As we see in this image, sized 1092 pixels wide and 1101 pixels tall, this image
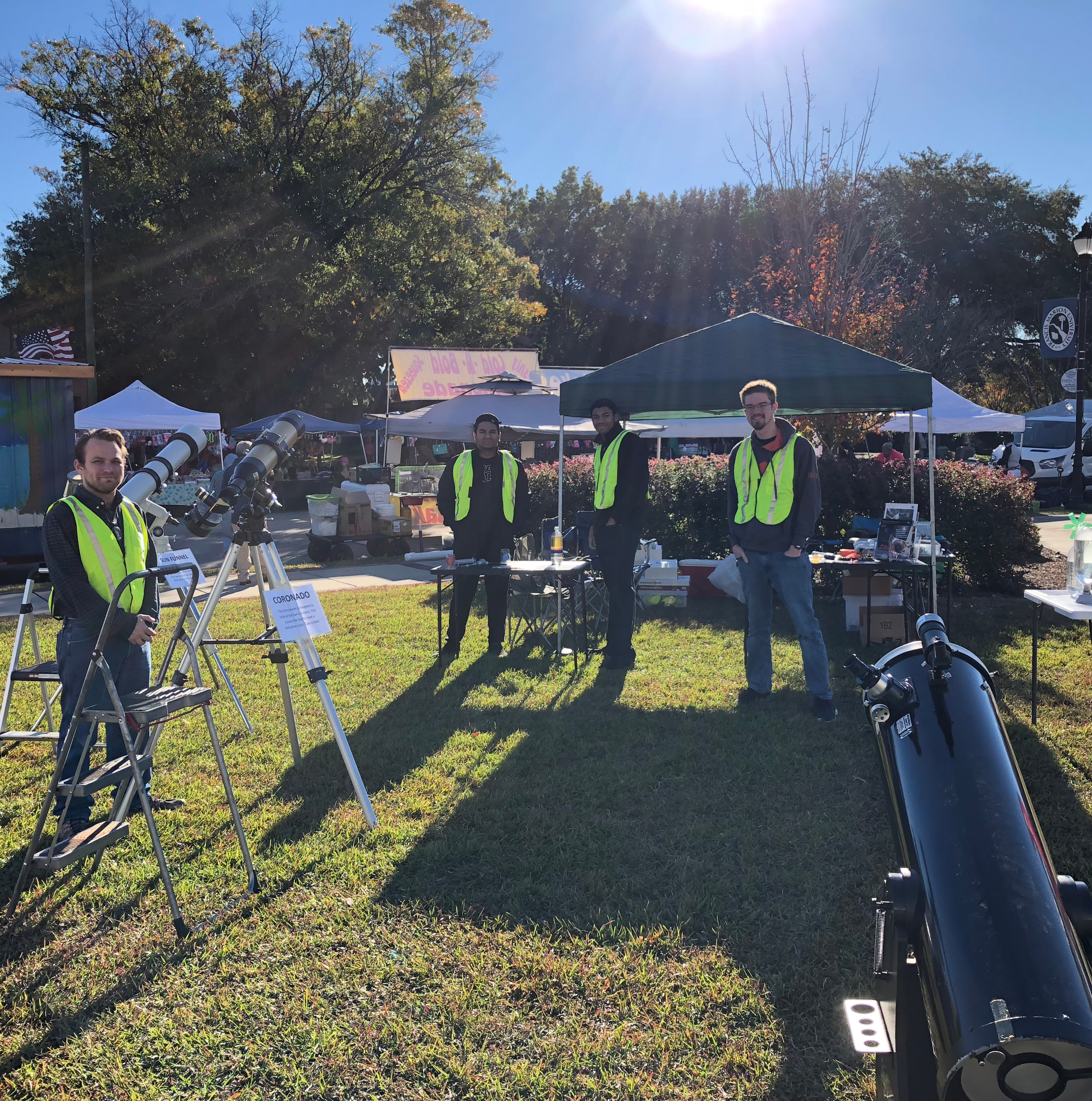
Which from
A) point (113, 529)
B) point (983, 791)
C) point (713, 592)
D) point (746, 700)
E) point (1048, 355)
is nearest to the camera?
point (983, 791)

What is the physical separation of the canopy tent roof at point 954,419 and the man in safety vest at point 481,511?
19.7 ft

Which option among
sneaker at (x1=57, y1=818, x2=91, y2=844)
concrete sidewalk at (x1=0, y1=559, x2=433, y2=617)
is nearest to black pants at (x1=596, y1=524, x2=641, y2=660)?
concrete sidewalk at (x1=0, y1=559, x2=433, y2=617)

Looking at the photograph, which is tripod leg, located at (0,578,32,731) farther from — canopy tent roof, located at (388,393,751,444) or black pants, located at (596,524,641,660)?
canopy tent roof, located at (388,393,751,444)

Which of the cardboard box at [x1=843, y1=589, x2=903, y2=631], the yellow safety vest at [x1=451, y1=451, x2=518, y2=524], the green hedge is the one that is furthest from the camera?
the green hedge

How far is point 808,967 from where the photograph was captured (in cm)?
305

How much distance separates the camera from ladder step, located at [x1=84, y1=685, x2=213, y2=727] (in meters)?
3.25

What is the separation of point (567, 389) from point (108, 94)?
2583 centimetres

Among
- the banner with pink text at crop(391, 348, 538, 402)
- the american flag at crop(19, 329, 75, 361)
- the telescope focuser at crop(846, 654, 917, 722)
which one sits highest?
the american flag at crop(19, 329, 75, 361)

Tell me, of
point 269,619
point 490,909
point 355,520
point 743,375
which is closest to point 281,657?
point 269,619

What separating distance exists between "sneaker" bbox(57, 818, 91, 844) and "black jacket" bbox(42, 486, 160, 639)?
847mm

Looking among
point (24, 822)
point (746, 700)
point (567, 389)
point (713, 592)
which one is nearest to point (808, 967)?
point (746, 700)

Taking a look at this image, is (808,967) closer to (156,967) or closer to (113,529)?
(156,967)

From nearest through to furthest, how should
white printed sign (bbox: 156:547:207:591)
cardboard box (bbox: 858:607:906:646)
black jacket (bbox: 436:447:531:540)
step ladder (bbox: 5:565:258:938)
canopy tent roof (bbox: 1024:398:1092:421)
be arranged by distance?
step ladder (bbox: 5:565:258:938) → white printed sign (bbox: 156:547:207:591) → black jacket (bbox: 436:447:531:540) → cardboard box (bbox: 858:607:906:646) → canopy tent roof (bbox: 1024:398:1092:421)

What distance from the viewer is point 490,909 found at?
11.4 ft
